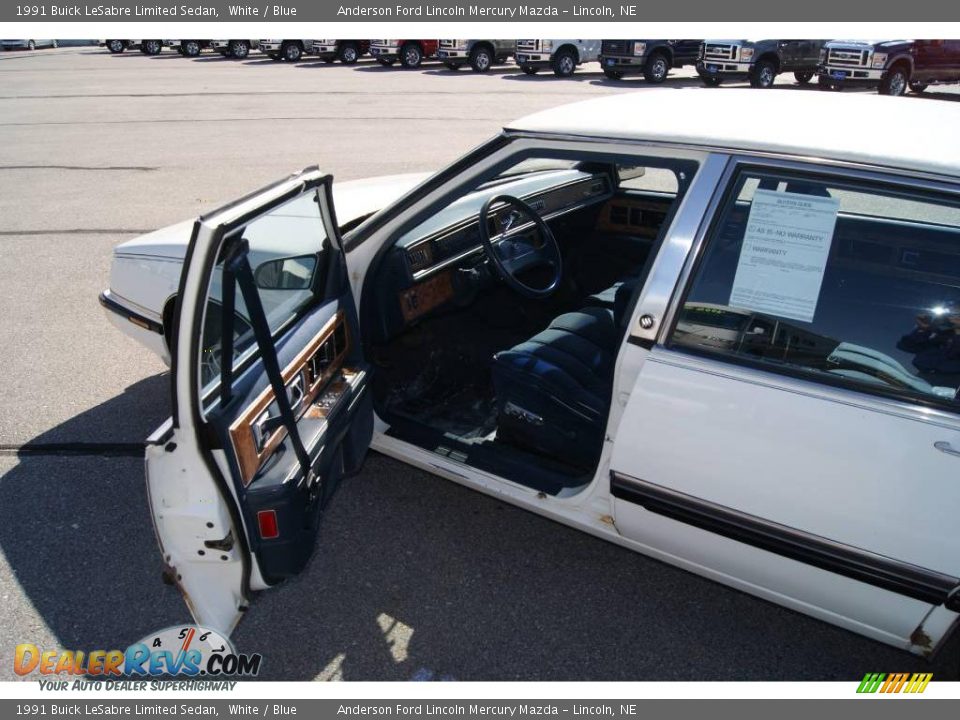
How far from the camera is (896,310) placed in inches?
83.0

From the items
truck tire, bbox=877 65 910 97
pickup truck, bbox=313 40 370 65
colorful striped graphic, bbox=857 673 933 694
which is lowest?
colorful striped graphic, bbox=857 673 933 694

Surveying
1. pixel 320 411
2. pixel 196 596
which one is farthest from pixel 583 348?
pixel 196 596

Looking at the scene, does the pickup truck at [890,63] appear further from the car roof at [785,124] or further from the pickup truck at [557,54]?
the car roof at [785,124]

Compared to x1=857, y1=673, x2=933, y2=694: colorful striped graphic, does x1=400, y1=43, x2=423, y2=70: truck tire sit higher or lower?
higher

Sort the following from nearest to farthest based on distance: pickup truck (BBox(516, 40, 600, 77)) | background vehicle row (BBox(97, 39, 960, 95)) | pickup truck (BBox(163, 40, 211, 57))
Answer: background vehicle row (BBox(97, 39, 960, 95)) < pickup truck (BBox(516, 40, 600, 77)) < pickup truck (BBox(163, 40, 211, 57))

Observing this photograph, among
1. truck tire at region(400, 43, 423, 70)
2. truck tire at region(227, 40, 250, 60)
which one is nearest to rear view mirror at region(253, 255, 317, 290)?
truck tire at region(400, 43, 423, 70)

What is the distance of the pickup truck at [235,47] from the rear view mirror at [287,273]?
2535cm

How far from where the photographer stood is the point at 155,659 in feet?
8.07

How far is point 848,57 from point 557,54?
7.10m

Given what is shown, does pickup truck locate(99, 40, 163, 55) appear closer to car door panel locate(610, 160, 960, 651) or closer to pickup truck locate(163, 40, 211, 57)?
pickup truck locate(163, 40, 211, 57)

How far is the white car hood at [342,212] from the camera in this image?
338 centimetres

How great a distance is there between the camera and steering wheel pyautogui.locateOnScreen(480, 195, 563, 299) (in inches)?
136

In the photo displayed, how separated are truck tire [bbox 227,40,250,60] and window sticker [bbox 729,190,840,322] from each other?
26376mm

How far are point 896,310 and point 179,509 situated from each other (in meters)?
2.15
